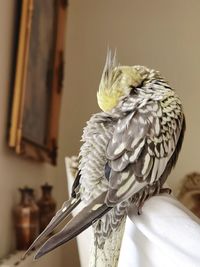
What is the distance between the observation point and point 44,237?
2.26ft

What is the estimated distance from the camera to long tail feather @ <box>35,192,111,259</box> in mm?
613

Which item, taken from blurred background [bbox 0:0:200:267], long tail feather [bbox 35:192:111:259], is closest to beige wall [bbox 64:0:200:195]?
blurred background [bbox 0:0:200:267]

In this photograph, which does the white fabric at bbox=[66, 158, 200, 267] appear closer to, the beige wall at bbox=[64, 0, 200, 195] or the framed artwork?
the framed artwork

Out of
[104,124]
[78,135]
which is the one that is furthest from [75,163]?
[78,135]

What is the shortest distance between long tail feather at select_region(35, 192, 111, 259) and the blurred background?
1.53 meters

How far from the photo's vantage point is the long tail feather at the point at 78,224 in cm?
61

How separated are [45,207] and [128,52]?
865mm

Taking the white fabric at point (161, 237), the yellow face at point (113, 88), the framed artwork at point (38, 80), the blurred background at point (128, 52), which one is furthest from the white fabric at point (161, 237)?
the blurred background at point (128, 52)

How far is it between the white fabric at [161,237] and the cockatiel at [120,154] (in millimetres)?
18

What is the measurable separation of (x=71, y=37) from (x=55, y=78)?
1.38ft

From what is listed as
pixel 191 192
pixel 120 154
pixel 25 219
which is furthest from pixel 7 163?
pixel 120 154

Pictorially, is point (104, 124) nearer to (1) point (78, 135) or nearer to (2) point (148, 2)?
(1) point (78, 135)

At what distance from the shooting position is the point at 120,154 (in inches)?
26.8

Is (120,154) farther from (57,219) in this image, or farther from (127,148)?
(57,219)
